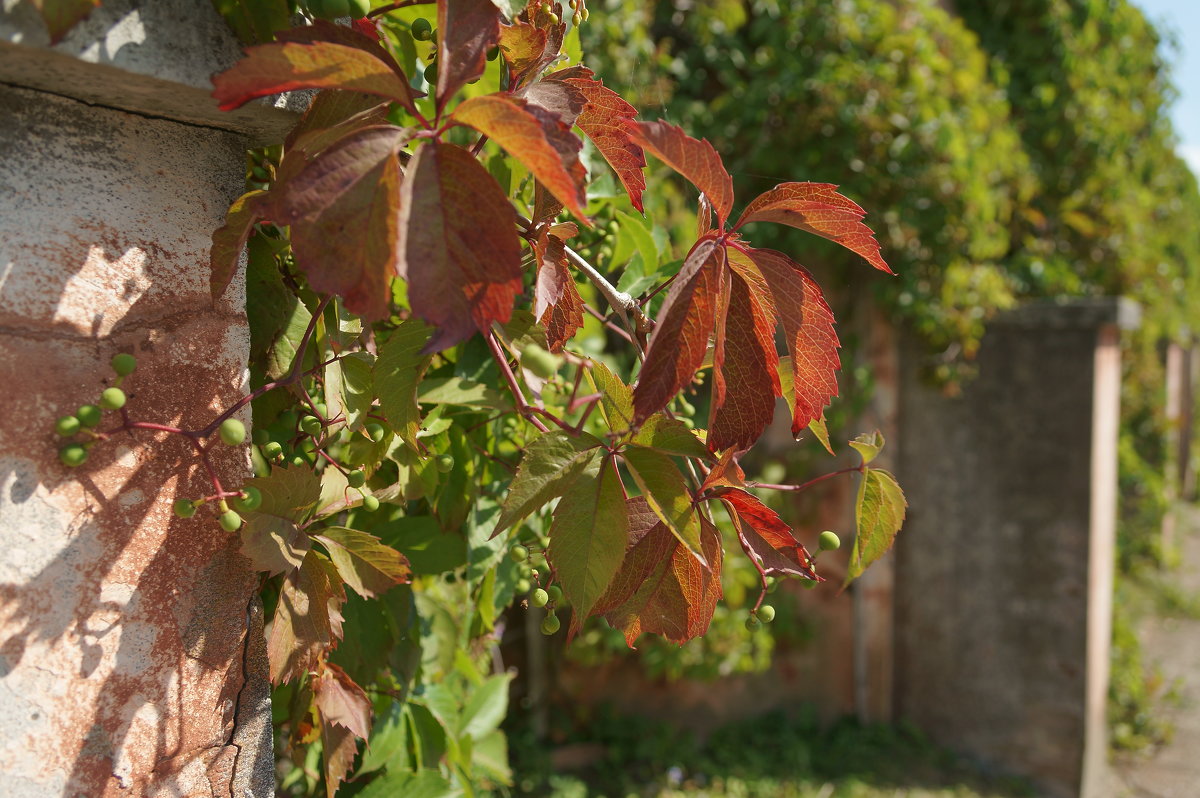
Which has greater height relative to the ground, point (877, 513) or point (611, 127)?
point (611, 127)

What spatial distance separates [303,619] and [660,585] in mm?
310

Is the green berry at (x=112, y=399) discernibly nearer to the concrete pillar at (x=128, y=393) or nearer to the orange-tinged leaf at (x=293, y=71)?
the concrete pillar at (x=128, y=393)

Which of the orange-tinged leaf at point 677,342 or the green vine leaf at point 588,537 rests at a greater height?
the orange-tinged leaf at point 677,342

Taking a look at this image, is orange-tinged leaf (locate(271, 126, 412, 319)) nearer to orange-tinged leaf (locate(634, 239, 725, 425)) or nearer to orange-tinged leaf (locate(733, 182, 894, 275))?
orange-tinged leaf (locate(634, 239, 725, 425))

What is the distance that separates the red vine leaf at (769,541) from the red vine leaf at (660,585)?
0.16 ft

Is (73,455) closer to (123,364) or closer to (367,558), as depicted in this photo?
(123,364)

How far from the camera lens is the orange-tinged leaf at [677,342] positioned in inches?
25.4

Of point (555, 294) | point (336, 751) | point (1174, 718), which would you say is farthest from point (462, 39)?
point (1174, 718)

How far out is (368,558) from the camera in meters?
0.77

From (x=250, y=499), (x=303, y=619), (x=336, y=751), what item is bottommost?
(x=336, y=751)

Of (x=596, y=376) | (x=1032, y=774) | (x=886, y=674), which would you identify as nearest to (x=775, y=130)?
(x=886, y=674)

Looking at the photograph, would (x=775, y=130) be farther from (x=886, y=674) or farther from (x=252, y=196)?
(x=252, y=196)

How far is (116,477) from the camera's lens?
2.21 feet

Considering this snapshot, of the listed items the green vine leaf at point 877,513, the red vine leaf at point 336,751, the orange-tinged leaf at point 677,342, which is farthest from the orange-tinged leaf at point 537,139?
the red vine leaf at point 336,751
